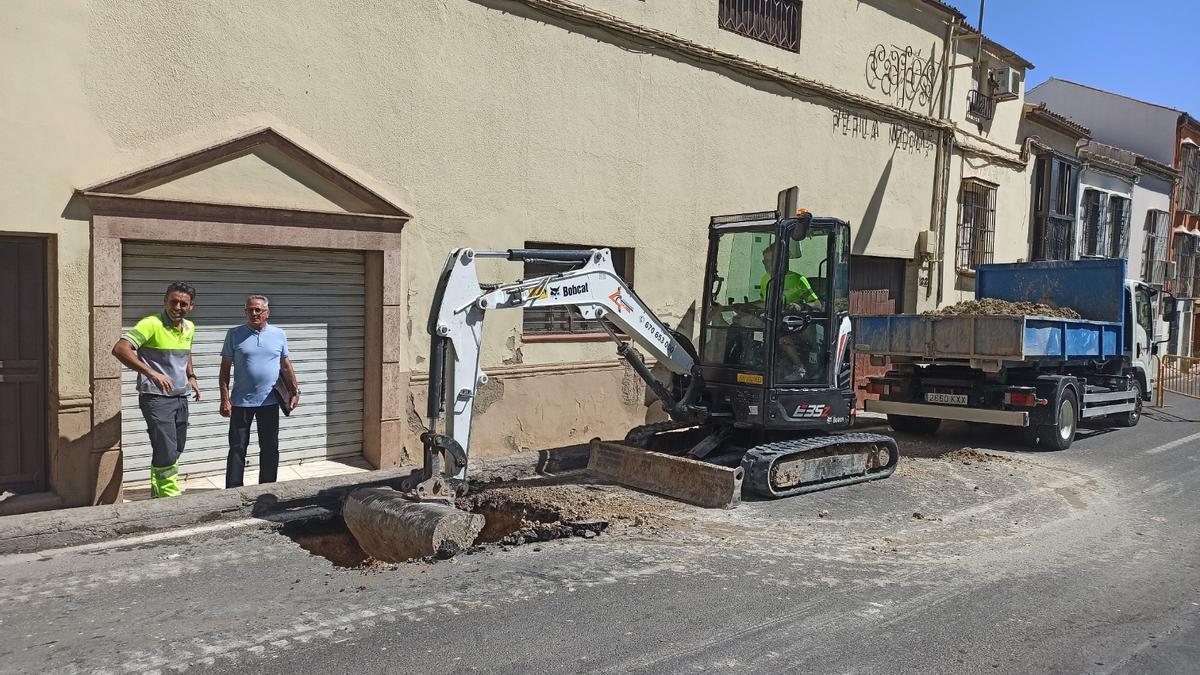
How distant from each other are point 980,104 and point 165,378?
15.3 metres

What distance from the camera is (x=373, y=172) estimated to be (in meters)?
8.22

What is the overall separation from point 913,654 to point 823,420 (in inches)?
153

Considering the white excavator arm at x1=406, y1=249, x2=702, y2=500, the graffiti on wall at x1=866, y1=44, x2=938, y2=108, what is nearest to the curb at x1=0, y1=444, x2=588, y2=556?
the white excavator arm at x1=406, y1=249, x2=702, y2=500

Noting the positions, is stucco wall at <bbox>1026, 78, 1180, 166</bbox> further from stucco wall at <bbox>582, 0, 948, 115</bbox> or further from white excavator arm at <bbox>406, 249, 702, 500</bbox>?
white excavator arm at <bbox>406, 249, 702, 500</bbox>

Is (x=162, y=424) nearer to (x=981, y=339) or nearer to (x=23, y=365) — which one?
(x=23, y=365)

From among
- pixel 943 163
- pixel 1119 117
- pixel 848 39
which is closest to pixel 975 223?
pixel 943 163

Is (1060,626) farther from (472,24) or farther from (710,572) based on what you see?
(472,24)

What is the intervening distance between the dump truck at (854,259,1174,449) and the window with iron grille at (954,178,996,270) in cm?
352

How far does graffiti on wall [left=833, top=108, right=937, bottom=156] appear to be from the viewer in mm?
13570

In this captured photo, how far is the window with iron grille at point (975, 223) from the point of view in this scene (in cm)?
1641

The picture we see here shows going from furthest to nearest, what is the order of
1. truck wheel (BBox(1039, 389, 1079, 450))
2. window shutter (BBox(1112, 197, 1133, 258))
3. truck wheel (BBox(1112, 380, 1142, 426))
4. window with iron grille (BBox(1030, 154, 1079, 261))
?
window shutter (BBox(1112, 197, 1133, 258)) → window with iron grille (BBox(1030, 154, 1079, 261)) → truck wheel (BBox(1112, 380, 1142, 426)) → truck wheel (BBox(1039, 389, 1079, 450))

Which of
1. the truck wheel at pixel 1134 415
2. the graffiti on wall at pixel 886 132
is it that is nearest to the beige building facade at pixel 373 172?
the graffiti on wall at pixel 886 132

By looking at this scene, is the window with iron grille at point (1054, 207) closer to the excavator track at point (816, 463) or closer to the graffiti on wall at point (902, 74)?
the graffiti on wall at point (902, 74)

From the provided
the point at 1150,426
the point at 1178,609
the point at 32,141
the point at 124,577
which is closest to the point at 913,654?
the point at 1178,609
